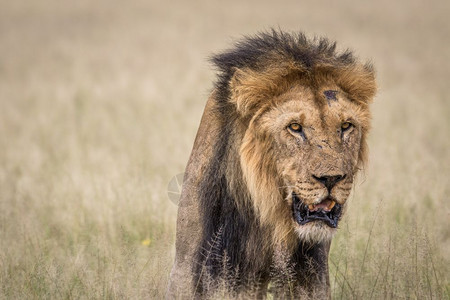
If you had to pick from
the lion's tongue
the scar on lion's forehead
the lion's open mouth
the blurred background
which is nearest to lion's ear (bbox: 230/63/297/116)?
the scar on lion's forehead

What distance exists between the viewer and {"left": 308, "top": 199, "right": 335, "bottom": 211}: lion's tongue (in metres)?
4.22

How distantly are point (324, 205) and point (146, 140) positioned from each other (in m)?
8.29

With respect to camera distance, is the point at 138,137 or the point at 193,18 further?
the point at 193,18

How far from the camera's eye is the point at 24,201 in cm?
806

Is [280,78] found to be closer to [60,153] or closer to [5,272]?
[5,272]

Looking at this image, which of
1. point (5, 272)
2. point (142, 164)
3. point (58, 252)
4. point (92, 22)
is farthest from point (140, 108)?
point (92, 22)

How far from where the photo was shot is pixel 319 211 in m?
4.25

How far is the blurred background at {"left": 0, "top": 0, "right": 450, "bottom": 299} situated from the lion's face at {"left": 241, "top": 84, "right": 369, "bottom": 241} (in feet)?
2.28

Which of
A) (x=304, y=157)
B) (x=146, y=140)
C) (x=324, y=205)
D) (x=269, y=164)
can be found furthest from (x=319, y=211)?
(x=146, y=140)

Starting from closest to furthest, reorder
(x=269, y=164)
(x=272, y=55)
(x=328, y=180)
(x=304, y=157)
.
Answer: (x=328, y=180) → (x=304, y=157) → (x=269, y=164) → (x=272, y=55)

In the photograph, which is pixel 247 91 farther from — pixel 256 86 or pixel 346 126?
pixel 346 126

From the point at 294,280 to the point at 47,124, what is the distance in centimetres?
983

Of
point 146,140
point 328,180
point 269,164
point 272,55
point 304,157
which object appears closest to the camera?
point 328,180

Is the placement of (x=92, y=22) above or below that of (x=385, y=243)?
above
